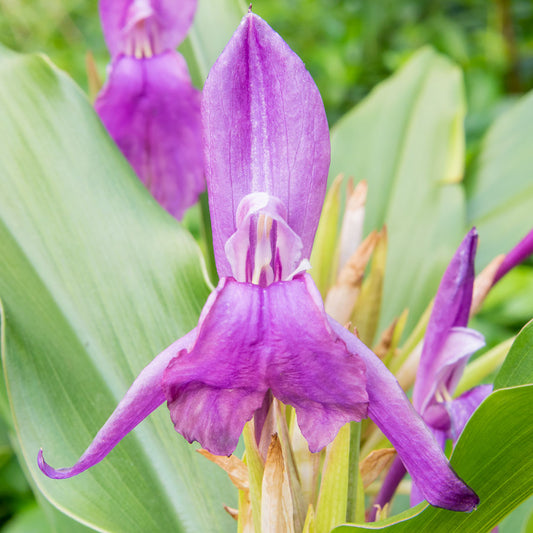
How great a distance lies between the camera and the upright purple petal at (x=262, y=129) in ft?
1.37

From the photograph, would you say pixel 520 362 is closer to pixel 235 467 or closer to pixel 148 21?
pixel 235 467

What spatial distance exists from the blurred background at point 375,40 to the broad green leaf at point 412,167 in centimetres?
47

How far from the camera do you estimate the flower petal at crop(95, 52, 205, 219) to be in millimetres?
693

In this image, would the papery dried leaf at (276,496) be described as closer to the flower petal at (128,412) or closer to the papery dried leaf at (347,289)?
the flower petal at (128,412)

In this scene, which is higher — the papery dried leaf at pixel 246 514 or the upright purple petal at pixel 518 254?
the upright purple petal at pixel 518 254

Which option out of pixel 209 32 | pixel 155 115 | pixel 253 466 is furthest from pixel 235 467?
pixel 209 32

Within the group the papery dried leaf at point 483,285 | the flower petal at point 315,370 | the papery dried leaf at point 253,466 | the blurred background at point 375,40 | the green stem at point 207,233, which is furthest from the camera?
the blurred background at point 375,40

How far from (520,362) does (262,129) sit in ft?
0.83

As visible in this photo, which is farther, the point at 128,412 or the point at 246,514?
the point at 246,514

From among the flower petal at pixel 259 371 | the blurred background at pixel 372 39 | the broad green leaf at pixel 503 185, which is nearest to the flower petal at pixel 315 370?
the flower petal at pixel 259 371

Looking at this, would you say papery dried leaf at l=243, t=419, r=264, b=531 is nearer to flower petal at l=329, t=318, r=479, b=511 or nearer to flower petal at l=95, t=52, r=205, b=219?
flower petal at l=329, t=318, r=479, b=511

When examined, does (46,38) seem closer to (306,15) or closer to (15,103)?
(306,15)

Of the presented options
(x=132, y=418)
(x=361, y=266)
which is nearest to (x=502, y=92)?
(x=361, y=266)

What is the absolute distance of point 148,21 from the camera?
701 millimetres
